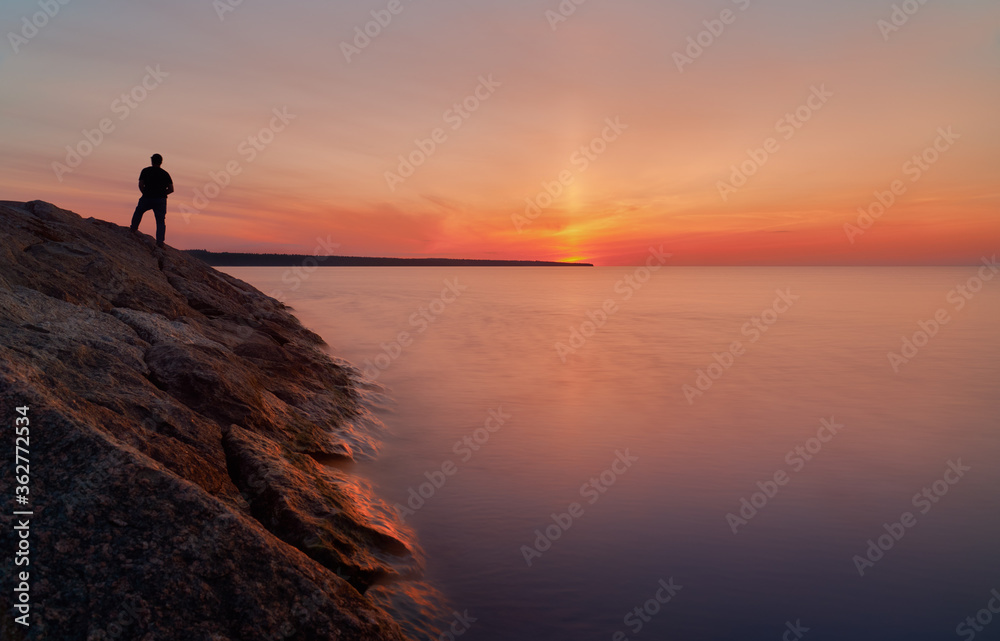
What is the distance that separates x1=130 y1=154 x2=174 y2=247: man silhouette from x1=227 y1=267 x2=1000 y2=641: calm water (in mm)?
8625

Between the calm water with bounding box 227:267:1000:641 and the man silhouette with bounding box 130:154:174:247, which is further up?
the calm water with bounding box 227:267:1000:641

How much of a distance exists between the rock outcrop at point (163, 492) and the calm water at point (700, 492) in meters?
1.60

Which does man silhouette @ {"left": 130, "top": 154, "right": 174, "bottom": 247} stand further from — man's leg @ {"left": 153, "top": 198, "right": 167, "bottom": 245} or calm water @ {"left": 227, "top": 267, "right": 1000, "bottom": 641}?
calm water @ {"left": 227, "top": 267, "right": 1000, "bottom": 641}

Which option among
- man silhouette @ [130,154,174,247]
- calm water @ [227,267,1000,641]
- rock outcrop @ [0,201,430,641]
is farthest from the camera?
man silhouette @ [130,154,174,247]

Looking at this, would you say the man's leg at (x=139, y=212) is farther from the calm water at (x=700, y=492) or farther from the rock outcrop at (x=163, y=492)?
the calm water at (x=700, y=492)

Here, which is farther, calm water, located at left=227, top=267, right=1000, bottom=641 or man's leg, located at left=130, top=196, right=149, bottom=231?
man's leg, located at left=130, top=196, right=149, bottom=231

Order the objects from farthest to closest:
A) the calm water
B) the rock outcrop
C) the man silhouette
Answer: the man silhouette, the calm water, the rock outcrop

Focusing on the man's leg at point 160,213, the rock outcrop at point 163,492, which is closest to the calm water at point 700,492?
the rock outcrop at point 163,492

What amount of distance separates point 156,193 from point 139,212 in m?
0.97

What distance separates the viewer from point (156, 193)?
18250 millimetres

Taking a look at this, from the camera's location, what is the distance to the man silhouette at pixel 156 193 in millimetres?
17938

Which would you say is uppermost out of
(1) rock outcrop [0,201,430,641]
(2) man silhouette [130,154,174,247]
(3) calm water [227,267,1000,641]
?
(3) calm water [227,267,1000,641]

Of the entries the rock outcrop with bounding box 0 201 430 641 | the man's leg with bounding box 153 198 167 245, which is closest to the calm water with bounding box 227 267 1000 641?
the rock outcrop with bounding box 0 201 430 641

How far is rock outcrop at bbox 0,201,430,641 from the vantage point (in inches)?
176
